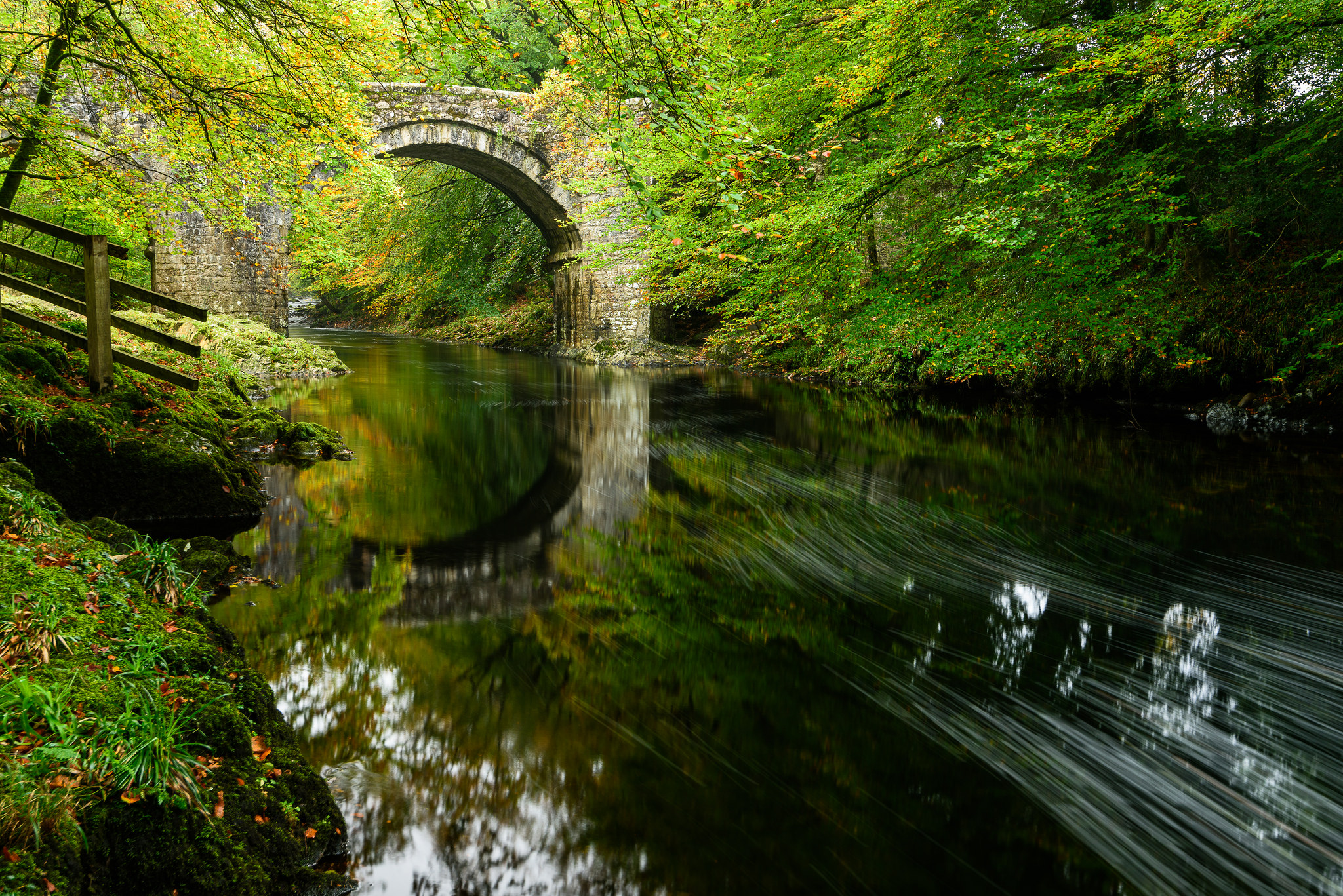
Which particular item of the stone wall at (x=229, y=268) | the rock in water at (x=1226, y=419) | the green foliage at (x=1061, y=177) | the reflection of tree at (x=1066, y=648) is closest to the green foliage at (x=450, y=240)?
the stone wall at (x=229, y=268)

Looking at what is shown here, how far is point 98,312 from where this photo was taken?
5059 millimetres

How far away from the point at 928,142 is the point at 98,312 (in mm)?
7592

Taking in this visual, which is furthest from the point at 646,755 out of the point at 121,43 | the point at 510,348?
the point at 510,348

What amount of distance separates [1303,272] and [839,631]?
7312 millimetres

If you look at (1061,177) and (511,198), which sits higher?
(511,198)

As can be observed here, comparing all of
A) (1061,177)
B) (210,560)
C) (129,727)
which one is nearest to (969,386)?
(1061,177)

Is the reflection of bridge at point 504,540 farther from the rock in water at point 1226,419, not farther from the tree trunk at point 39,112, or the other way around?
the rock in water at point 1226,419

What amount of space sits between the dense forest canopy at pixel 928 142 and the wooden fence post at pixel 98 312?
2.95 ft

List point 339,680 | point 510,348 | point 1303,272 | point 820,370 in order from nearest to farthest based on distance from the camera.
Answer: point 339,680 → point 1303,272 → point 820,370 → point 510,348

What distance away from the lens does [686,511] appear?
19.1ft

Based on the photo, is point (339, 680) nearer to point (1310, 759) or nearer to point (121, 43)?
point (1310, 759)

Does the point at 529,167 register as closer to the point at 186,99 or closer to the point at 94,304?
the point at 186,99

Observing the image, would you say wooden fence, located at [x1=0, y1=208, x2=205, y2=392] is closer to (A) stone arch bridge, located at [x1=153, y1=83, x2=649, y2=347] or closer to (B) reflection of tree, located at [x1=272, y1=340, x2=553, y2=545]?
(B) reflection of tree, located at [x1=272, y1=340, x2=553, y2=545]

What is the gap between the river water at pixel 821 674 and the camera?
7.07 feet
